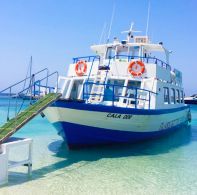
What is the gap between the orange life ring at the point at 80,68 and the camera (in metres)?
14.4

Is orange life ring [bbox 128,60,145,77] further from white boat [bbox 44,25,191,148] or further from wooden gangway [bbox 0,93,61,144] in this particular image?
wooden gangway [bbox 0,93,61,144]

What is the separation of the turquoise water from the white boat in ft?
2.38

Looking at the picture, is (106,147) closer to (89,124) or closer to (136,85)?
(89,124)

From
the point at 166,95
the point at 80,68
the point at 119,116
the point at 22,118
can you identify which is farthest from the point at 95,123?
the point at 166,95

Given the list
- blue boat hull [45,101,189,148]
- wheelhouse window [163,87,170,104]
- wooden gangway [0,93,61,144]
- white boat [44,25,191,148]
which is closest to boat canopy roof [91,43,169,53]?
white boat [44,25,191,148]

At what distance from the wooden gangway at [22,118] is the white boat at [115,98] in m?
0.47

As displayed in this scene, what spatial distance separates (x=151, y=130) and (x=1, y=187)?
24.7 feet

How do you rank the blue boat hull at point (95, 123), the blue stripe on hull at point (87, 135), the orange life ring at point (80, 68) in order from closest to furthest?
the blue boat hull at point (95, 123), the blue stripe on hull at point (87, 135), the orange life ring at point (80, 68)

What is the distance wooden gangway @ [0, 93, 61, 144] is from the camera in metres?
8.55

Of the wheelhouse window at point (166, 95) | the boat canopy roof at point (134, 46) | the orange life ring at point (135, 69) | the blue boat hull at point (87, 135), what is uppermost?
the boat canopy roof at point (134, 46)

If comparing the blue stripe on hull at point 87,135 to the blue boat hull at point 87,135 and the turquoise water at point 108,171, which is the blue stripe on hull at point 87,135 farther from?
the turquoise water at point 108,171

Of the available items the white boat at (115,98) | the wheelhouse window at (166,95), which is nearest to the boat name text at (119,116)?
the white boat at (115,98)

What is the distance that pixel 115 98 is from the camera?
46.4 ft

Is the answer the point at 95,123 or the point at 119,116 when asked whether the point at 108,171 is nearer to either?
the point at 95,123
